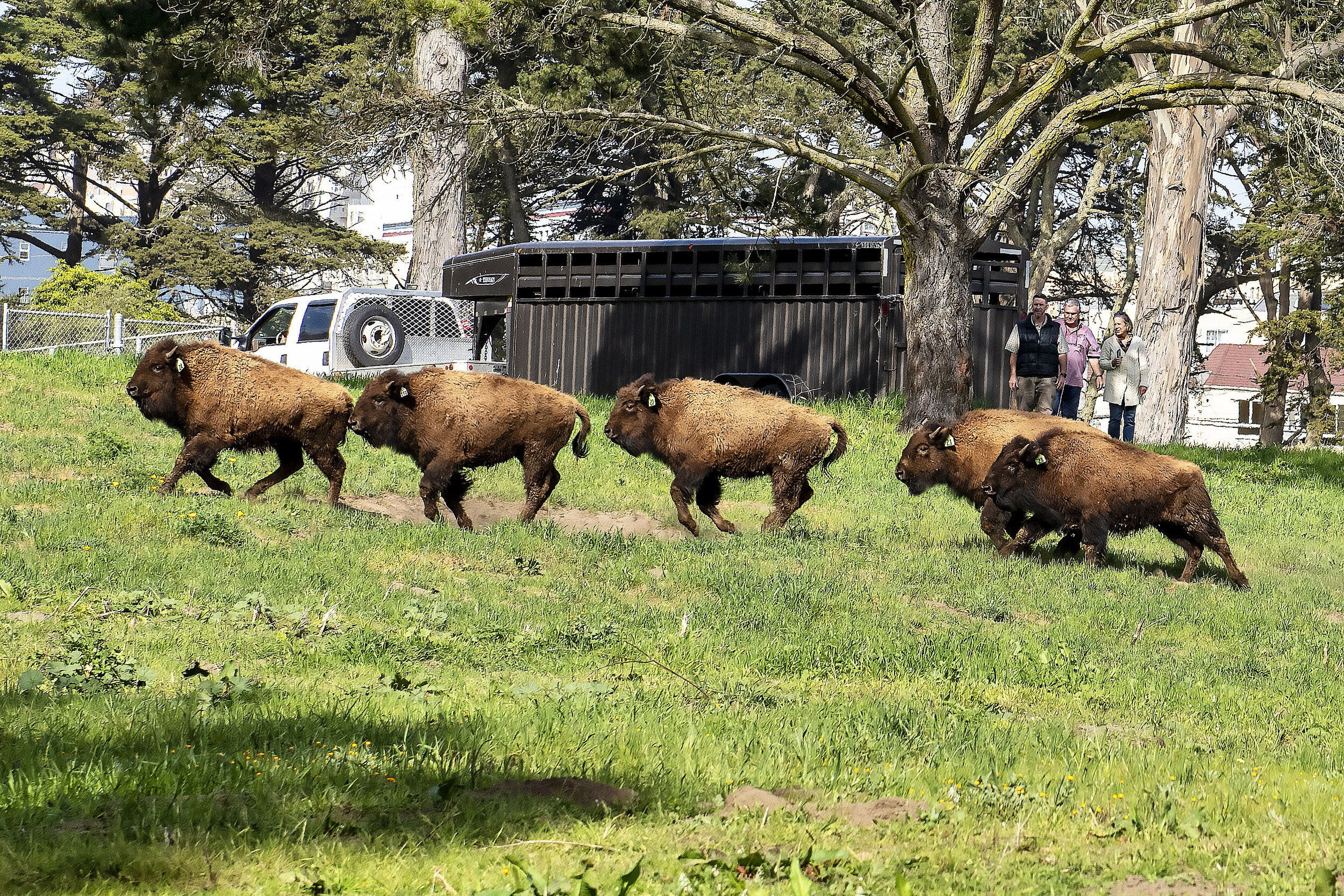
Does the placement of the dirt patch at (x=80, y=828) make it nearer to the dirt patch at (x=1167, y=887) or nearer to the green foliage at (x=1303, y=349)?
the dirt patch at (x=1167, y=887)

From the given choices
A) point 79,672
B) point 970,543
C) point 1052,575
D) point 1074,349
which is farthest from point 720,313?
point 79,672

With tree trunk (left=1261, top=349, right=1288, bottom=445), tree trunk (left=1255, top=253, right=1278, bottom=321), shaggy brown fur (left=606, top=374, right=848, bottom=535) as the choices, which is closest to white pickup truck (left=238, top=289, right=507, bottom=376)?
shaggy brown fur (left=606, top=374, right=848, bottom=535)

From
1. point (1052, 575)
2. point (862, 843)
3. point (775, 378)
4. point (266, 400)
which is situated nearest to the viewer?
point (862, 843)

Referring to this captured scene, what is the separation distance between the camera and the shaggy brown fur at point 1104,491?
38.8ft

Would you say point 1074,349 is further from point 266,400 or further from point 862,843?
point 862,843

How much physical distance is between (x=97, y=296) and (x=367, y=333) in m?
18.2

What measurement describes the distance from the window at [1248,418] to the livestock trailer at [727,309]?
39194mm

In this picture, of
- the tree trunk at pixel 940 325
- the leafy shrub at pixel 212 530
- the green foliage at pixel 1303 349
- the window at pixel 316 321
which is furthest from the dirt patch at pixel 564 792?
the green foliage at pixel 1303 349

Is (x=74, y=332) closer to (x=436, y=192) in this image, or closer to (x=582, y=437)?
(x=436, y=192)

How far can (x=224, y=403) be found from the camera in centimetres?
1258

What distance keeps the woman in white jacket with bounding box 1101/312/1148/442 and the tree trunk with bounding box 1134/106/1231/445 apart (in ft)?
20.9

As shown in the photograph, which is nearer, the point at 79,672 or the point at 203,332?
the point at 79,672

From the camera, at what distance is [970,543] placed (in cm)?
1309

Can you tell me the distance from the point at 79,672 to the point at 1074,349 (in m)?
14.7
